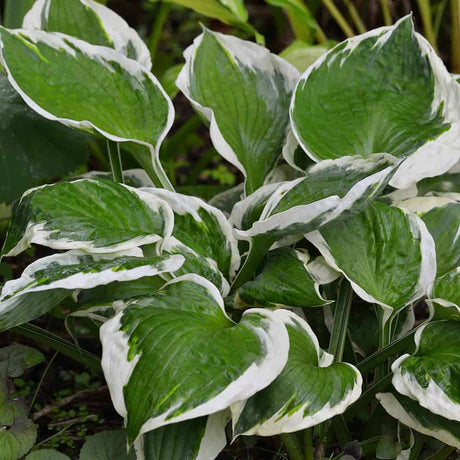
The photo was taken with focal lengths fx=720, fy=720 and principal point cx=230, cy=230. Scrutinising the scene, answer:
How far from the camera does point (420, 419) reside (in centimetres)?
88

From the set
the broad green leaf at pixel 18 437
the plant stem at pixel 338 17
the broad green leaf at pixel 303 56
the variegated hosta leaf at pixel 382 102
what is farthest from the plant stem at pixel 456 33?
the broad green leaf at pixel 18 437

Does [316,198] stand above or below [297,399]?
above

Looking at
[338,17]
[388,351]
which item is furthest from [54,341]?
[338,17]

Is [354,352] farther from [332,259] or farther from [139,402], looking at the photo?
[139,402]

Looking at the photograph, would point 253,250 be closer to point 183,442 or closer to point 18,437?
point 183,442

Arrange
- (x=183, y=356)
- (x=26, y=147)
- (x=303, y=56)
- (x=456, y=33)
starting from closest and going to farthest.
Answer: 1. (x=183, y=356)
2. (x=26, y=147)
3. (x=303, y=56)
4. (x=456, y=33)

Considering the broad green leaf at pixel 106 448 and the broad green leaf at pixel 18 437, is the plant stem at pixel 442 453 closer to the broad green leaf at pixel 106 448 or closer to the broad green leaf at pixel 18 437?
the broad green leaf at pixel 106 448

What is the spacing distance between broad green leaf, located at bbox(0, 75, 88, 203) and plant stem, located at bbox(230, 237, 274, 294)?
43 centimetres

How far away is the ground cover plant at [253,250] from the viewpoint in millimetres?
799

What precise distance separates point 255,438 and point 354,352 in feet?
0.69

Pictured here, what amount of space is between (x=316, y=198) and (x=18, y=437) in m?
0.50

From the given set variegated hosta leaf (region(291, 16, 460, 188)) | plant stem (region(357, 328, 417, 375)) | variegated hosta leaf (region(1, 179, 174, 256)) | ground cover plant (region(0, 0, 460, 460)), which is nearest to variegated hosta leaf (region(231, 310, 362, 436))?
ground cover plant (region(0, 0, 460, 460))

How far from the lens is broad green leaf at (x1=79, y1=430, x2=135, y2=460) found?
0.91 m

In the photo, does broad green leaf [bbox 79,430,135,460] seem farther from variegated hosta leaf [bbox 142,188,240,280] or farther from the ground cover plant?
variegated hosta leaf [bbox 142,188,240,280]
